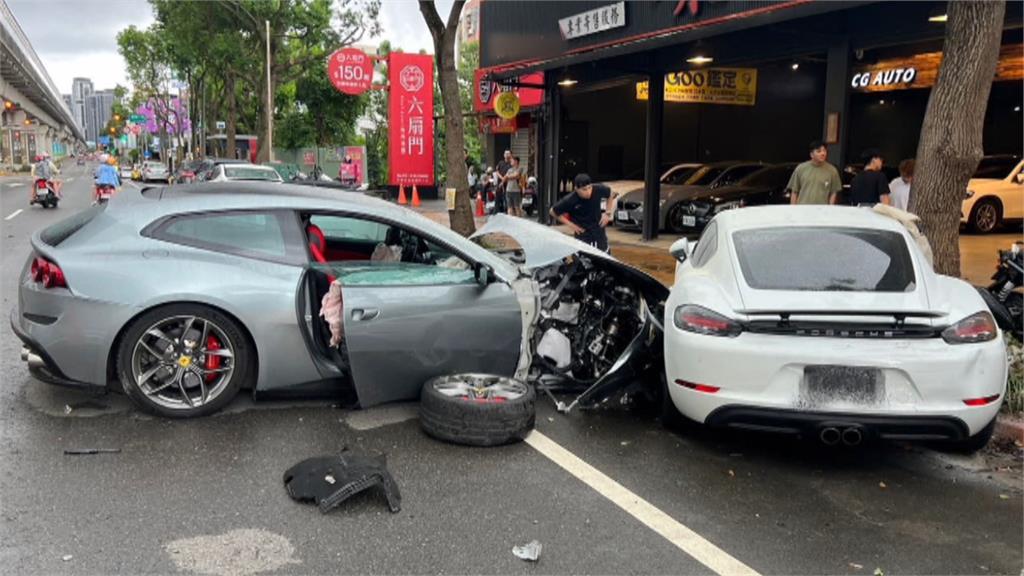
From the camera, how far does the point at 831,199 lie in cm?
1007

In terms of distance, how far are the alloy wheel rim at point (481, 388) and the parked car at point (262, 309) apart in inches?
4.1

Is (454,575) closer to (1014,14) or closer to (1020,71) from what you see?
(1014,14)

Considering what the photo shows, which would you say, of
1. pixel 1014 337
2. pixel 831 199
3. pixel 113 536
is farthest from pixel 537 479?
pixel 831 199

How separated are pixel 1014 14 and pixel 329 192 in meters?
9.55

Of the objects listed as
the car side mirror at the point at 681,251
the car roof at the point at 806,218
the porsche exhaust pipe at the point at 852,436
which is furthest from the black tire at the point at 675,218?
the porsche exhaust pipe at the point at 852,436

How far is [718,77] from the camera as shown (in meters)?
19.4

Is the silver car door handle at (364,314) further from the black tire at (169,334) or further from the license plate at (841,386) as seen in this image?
the license plate at (841,386)

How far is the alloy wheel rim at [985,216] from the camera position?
53.2 feet

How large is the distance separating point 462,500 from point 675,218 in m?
13.5

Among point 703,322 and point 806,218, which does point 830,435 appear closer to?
point 703,322

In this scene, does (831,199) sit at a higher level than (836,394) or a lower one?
higher

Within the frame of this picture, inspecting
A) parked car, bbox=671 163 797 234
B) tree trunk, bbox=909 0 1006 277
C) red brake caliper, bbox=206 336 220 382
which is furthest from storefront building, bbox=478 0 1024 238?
red brake caliper, bbox=206 336 220 382

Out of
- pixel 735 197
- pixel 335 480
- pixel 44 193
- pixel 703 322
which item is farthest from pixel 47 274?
pixel 44 193

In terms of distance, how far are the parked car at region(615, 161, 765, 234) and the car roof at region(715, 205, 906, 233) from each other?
10.7 m
